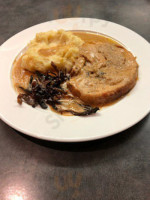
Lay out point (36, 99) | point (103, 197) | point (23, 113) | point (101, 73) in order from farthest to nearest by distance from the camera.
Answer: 1. point (101, 73)
2. point (36, 99)
3. point (23, 113)
4. point (103, 197)

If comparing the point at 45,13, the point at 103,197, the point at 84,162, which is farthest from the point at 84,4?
the point at 103,197

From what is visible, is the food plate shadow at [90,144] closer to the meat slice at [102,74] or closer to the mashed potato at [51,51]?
the meat slice at [102,74]

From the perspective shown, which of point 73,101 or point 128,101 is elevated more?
point 128,101

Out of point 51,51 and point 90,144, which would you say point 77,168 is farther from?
point 51,51

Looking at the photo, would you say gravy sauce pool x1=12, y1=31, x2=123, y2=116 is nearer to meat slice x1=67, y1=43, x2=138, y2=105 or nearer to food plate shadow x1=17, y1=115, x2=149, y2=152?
meat slice x1=67, y1=43, x2=138, y2=105

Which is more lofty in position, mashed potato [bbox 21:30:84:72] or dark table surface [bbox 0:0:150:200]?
mashed potato [bbox 21:30:84:72]

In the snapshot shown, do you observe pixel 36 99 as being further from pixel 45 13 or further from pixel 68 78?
pixel 45 13

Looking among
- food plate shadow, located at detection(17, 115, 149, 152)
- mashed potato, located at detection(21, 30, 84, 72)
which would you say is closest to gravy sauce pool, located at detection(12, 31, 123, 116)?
mashed potato, located at detection(21, 30, 84, 72)
